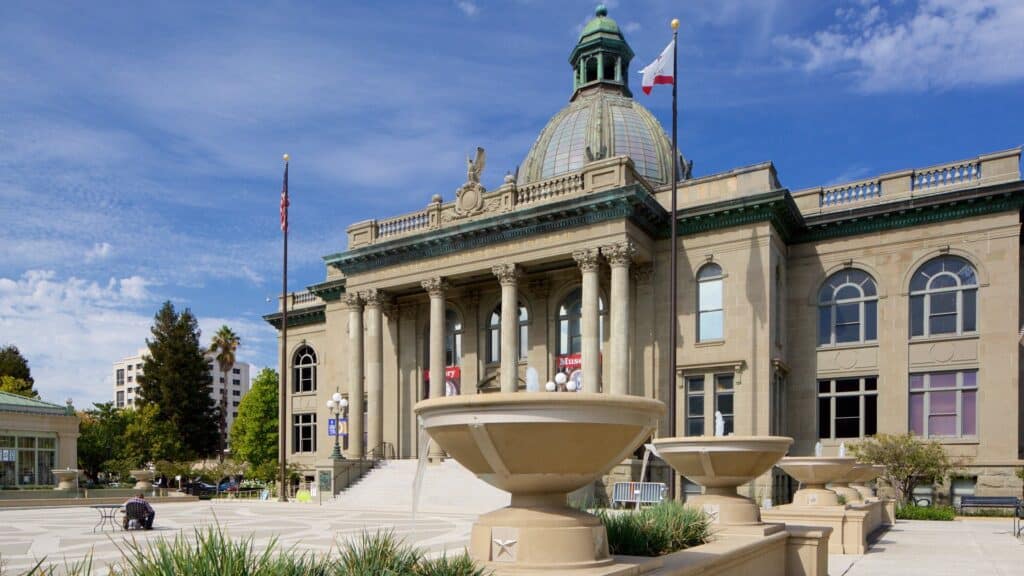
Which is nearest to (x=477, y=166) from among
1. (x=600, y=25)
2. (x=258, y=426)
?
(x=600, y=25)

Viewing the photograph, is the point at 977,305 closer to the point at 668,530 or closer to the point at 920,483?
the point at 920,483

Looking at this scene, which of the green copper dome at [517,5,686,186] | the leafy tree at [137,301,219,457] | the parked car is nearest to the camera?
the green copper dome at [517,5,686,186]

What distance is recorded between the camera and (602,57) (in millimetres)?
52375

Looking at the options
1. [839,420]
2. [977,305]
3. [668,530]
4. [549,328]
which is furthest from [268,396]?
[668,530]

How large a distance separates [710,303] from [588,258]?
17.7ft

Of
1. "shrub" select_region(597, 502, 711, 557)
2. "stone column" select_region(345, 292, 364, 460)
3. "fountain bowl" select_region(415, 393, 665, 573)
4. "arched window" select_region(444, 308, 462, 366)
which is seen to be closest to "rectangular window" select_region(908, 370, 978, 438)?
"arched window" select_region(444, 308, 462, 366)

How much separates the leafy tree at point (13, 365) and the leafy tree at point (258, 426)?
865 inches

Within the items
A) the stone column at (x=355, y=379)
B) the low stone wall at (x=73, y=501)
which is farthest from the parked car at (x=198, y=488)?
the stone column at (x=355, y=379)

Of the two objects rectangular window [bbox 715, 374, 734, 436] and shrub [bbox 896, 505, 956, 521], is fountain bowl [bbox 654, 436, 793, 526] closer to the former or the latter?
shrub [bbox 896, 505, 956, 521]

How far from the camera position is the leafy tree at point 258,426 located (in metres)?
64.5

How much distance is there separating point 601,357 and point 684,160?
2445cm

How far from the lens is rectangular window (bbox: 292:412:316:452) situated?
49.9 metres

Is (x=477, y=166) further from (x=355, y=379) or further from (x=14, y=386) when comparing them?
(x=14, y=386)

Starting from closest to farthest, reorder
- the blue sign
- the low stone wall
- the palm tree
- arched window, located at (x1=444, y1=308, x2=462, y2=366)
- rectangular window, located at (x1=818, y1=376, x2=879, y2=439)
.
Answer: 1. rectangular window, located at (x1=818, y1=376, x2=879, y2=439)
2. the low stone wall
3. arched window, located at (x1=444, y1=308, x2=462, y2=366)
4. the blue sign
5. the palm tree
